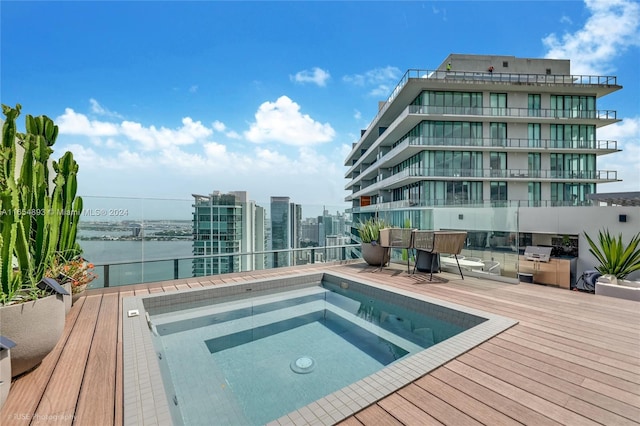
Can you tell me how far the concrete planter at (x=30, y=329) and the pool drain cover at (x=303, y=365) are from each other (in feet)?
6.61

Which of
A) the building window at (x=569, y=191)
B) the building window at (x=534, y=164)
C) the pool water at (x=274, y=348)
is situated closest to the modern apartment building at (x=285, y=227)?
the pool water at (x=274, y=348)

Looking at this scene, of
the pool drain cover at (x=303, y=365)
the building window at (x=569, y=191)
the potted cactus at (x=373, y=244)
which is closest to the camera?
the pool drain cover at (x=303, y=365)

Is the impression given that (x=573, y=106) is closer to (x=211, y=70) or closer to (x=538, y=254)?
(x=538, y=254)

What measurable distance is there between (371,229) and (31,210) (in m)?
5.64

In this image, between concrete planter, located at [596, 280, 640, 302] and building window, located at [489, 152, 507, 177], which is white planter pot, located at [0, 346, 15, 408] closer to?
concrete planter, located at [596, 280, 640, 302]

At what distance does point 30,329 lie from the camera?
6.46 ft

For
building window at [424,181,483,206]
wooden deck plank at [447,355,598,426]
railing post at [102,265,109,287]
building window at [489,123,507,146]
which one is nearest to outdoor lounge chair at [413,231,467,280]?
wooden deck plank at [447,355,598,426]

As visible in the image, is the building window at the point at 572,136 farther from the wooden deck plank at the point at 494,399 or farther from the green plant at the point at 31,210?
the green plant at the point at 31,210

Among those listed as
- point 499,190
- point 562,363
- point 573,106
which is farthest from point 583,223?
point 573,106

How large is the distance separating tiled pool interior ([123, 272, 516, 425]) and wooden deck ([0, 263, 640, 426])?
0.07 m

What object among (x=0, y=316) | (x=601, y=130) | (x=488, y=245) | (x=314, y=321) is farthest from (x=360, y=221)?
(x=601, y=130)

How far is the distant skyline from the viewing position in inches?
232

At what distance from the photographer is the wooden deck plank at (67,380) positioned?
Answer: 5.53 feet

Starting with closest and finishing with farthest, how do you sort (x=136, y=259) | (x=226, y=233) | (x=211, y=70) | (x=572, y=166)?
1. (x=136, y=259)
2. (x=226, y=233)
3. (x=211, y=70)
4. (x=572, y=166)
